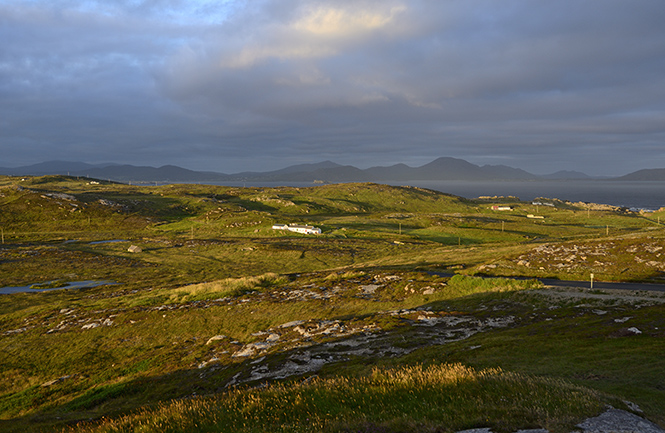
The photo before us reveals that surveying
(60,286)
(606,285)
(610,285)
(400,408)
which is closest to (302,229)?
(60,286)

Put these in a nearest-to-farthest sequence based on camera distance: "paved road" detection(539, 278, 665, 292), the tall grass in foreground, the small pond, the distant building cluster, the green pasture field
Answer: the tall grass in foreground → the green pasture field → "paved road" detection(539, 278, 665, 292) → the small pond → the distant building cluster

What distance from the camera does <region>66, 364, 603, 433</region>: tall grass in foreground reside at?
9.50 metres

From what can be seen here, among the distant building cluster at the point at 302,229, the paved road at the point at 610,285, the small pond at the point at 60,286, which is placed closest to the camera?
the paved road at the point at 610,285

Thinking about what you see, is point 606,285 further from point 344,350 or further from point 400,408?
point 400,408

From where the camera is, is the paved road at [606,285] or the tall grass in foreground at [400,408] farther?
the paved road at [606,285]

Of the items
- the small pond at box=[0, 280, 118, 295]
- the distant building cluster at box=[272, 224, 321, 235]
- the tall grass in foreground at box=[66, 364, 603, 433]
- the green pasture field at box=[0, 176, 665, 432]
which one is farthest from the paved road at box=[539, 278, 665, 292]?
the distant building cluster at box=[272, 224, 321, 235]

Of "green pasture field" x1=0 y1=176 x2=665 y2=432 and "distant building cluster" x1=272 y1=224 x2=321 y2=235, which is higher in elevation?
"green pasture field" x1=0 y1=176 x2=665 y2=432

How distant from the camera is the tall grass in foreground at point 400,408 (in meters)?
9.50

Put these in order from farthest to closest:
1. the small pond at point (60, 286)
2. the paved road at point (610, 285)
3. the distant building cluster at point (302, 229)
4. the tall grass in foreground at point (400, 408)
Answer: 1. the distant building cluster at point (302, 229)
2. the small pond at point (60, 286)
3. the paved road at point (610, 285)
4. the tall grass in foreground at point (400, 408)

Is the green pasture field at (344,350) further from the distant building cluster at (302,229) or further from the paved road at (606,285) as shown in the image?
the distant building cluster at (302,229)

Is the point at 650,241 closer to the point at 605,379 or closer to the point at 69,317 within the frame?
the point at 605,379

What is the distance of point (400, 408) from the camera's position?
11.0m

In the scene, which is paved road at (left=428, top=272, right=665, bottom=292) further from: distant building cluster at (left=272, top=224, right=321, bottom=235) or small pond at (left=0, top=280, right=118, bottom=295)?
distant building cluster at (left=272, top=224, right=321, bottom=235)

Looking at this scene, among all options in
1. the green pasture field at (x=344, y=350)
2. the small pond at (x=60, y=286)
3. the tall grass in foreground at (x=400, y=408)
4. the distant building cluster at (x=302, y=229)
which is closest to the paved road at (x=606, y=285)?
the green pasture field at (x=344, y=350)
